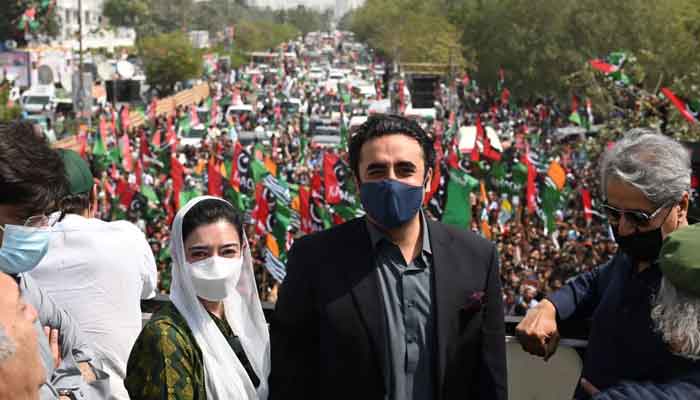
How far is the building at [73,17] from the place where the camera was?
9262 centimetres

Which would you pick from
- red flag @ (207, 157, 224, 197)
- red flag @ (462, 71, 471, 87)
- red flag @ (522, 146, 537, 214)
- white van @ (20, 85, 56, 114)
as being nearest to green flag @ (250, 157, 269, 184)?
red flag @ (207, 157, 224, 197)

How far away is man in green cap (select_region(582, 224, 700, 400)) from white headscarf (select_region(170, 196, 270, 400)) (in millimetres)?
1109

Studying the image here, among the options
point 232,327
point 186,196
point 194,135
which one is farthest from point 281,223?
point 194,135

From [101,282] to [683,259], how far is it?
1.91 m

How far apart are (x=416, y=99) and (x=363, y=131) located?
26.1m

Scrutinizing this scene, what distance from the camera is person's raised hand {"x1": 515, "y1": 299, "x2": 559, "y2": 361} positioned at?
2908 millimetres

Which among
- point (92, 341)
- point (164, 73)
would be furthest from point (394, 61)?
point (92, 341)

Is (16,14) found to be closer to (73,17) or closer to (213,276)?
(73,17)

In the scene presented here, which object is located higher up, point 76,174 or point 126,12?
point 76,174

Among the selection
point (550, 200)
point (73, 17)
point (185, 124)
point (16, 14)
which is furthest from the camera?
point (73, 17)

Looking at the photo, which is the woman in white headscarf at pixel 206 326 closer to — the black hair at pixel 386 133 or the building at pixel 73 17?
the black hair at pixel 386 133

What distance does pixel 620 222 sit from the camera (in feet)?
8.98

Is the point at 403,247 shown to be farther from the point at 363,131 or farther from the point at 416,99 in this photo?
the point at 416,99

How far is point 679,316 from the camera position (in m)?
2.33
